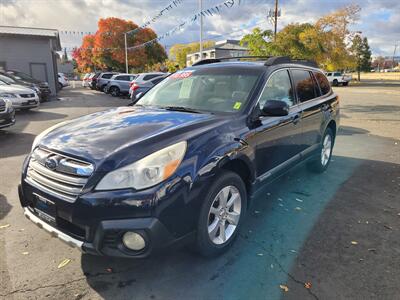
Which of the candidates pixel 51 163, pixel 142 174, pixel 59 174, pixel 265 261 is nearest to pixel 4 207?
pixel 51 163

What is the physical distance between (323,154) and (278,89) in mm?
2139

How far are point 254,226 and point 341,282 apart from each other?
1.13 m

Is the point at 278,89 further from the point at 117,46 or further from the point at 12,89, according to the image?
the point at 117,46

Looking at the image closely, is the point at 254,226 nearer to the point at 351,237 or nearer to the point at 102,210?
the point at 351,237

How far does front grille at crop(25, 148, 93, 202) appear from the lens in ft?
7.99

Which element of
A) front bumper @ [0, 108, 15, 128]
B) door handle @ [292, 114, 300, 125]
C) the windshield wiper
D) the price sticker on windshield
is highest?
the price sticker on windshield

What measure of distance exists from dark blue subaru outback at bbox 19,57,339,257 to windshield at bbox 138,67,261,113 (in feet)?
0.05

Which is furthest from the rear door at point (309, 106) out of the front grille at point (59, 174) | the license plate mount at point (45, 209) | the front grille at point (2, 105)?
the front grille at point (2, 105)

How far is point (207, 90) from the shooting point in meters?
3.84

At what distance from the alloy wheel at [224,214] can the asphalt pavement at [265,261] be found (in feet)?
0.68

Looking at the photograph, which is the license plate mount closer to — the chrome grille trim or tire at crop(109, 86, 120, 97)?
the chrome grille trim

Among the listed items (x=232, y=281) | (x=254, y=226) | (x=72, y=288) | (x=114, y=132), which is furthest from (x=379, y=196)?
(x=72, y=288)

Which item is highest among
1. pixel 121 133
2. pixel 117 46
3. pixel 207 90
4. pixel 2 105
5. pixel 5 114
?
pixel 117 46

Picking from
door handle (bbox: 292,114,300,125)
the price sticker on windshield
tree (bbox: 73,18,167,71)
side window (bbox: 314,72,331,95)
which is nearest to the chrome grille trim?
the price sticker on windshield
